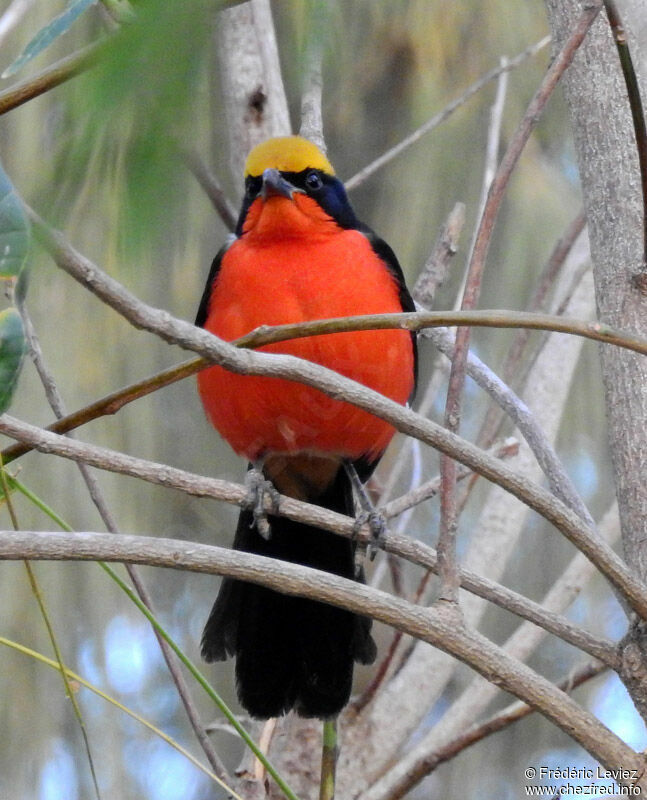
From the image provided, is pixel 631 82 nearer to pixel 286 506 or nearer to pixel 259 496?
pixel 286 506

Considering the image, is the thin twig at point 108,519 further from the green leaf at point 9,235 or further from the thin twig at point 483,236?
the green leaf at point 9,235

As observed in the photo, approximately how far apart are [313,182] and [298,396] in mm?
585

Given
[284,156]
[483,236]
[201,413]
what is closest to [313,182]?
[284,156]

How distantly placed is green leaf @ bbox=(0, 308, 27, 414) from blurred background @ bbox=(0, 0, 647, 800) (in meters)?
1.30

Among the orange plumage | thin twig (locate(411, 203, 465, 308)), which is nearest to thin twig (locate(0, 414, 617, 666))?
the orange plumage

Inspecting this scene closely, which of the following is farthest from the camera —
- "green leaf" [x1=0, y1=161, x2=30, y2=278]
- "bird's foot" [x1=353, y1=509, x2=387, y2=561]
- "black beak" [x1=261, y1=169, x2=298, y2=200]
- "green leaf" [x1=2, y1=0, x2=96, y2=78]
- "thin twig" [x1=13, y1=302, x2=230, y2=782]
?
"black beak" [x1=261, y1=169, x2=298, y2=200]

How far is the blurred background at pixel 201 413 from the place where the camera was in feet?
9.43

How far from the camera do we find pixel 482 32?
326 centimetres

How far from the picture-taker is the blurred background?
2873 millimetres

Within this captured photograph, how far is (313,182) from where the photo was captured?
270cm

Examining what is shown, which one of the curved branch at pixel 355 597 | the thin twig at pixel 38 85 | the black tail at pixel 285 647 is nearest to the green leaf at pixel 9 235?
the thin twig at pixel 38 85

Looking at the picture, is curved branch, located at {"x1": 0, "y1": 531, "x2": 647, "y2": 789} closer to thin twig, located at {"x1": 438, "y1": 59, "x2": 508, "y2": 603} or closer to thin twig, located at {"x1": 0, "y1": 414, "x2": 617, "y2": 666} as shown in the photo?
thin twig, located at {"x1": 438, "y1": 59, "x2": 508, "y2": 603}

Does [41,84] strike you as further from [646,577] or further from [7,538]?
[646,577]

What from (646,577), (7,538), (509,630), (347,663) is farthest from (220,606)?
(509,630)
